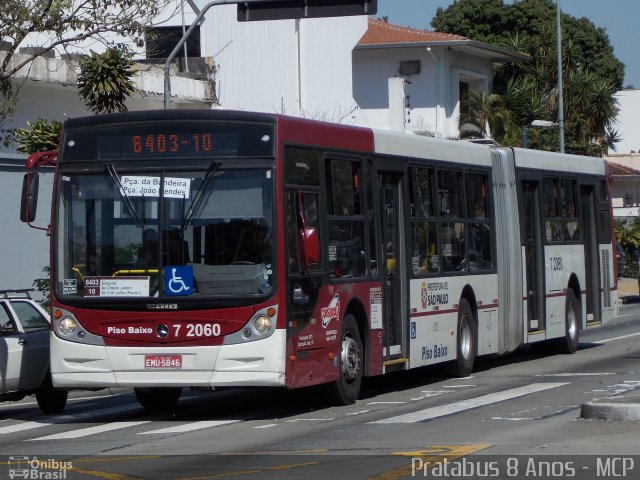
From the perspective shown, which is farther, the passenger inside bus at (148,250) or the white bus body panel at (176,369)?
the passenger inside bus at (148,250)

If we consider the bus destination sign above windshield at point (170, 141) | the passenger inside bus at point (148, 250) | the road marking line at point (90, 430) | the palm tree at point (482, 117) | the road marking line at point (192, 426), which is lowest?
the road marking line at point (90, 430)

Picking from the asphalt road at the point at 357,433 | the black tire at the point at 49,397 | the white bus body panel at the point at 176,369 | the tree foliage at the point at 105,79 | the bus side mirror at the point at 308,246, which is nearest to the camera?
the asphalt road at the point at 357,433

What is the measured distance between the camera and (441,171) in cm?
1689

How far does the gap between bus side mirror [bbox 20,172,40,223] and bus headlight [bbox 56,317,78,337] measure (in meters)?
1.12

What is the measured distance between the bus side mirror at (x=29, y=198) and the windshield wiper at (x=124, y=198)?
2.90ft

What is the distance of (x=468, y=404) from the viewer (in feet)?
45.7

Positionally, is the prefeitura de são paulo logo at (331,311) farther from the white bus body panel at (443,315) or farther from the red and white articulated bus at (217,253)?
the white bus body panel at (443,315)

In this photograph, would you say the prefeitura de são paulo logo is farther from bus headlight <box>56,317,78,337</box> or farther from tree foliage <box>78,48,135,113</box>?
tree foliage <box>78,48,135,113</box>

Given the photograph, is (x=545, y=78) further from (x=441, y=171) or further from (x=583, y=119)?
(x=441, y=171)

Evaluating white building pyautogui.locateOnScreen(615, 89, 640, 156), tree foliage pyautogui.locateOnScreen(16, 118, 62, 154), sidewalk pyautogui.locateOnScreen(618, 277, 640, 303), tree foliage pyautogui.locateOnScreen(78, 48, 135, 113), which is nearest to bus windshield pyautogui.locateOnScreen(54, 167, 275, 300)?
tree foliage pyautogui.locateOnScreen(78, 48, 135, 113)

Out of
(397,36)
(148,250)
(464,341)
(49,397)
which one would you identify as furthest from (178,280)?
(397,36)

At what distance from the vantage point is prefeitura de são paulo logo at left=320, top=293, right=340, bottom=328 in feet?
44.0

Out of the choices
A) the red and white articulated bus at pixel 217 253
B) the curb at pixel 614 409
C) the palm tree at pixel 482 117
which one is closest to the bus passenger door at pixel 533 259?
the red and white articulated bus at pixel 217 253

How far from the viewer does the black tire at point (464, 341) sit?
56.4ft
